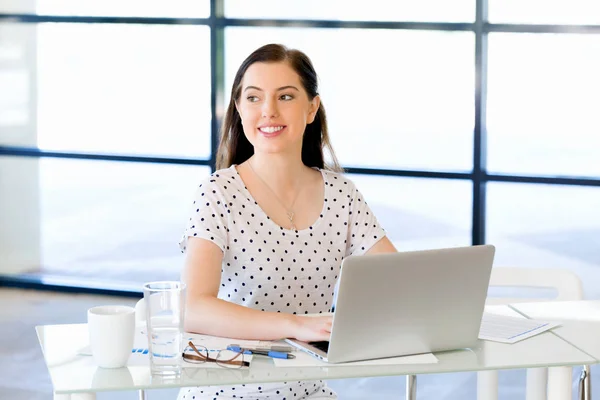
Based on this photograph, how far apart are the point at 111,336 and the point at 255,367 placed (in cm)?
26

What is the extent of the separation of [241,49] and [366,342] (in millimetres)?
3316

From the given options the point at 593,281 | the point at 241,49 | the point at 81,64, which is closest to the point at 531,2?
the point at 241,49

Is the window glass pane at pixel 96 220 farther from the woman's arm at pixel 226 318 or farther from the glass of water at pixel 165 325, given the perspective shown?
the glass of water at pixel 165 325

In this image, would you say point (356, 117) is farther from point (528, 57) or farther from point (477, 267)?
point (477, 267)

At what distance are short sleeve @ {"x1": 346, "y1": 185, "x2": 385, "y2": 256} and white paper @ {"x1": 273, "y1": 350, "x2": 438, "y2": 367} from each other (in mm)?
601

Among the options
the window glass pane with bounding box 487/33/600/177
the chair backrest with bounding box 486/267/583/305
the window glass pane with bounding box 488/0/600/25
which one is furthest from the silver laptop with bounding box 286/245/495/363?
the window glass pane with bounding box 488/0/600/25

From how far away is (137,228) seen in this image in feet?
18.2

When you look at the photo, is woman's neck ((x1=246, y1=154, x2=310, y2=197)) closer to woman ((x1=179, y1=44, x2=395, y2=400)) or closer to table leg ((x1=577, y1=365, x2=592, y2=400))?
woman ((x1=179, y1=44, x2=395, y2=400))

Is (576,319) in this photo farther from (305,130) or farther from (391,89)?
(391,89)

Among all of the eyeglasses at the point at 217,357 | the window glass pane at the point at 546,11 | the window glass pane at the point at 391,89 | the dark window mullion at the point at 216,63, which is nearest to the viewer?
the eyeglasses at the point at 217,357

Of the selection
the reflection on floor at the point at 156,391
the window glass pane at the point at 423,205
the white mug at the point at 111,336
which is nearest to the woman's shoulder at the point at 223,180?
the white mug at the point at 111,336

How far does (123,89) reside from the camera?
17.2 ft

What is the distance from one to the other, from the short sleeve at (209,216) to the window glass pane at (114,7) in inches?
111

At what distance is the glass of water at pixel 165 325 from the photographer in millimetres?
1621
